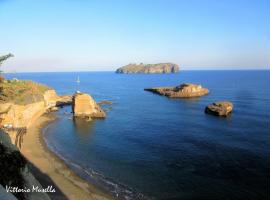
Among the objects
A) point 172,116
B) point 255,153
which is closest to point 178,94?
point 172,116

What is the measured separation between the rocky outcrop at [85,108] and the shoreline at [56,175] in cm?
2394

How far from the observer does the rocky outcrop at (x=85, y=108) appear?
78.1 meters

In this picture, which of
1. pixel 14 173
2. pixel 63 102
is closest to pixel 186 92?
pixel 63 102

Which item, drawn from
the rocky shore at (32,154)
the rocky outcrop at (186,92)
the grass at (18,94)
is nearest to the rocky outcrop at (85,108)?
the rocky shore at (32,154)

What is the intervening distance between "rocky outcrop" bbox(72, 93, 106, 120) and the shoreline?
23.9 m

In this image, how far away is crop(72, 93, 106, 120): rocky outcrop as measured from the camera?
78.1m

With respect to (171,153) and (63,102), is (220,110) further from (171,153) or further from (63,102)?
(63,102)

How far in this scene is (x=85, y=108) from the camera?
260ft

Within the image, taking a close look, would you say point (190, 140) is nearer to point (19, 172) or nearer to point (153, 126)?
point (153, 126)

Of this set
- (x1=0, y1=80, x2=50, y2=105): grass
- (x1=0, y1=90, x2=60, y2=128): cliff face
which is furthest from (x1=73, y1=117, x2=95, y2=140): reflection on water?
(x1=0, y1=80, x2=50, y2=105): grass

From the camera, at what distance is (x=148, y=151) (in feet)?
156

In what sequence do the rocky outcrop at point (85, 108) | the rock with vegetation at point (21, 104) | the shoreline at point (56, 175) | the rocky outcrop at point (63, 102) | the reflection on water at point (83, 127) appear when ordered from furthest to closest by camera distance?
the rocky outcrop at point (63, 102) < the rocky outcrop at point (85, 108) < the reflection on water at point (83, 127) < the rock with vegetation at point (21, 104) < the shoreline at point (56, 175)

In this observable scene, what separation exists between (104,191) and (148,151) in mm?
15190

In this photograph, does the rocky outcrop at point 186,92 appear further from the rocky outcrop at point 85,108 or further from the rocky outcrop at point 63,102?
the rocky outcrop at point 85,108
